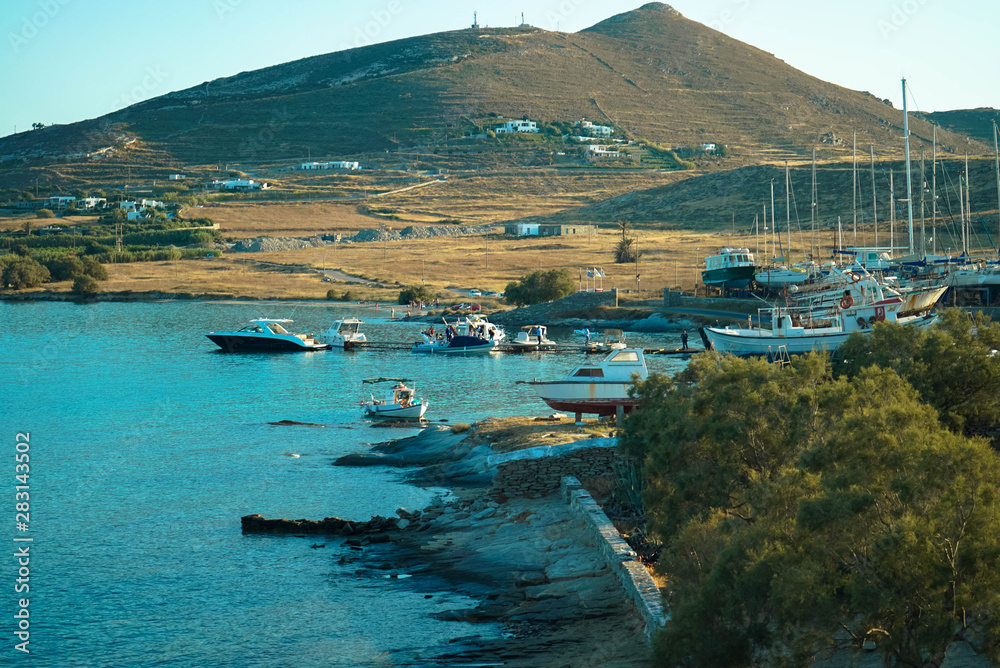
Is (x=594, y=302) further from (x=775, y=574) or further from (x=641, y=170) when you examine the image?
(x=641, y=170)

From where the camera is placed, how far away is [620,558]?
A: 58.2 feet

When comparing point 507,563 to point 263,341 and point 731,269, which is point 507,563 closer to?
point 263,341

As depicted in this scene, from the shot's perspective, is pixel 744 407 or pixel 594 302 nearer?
pixel 744 407

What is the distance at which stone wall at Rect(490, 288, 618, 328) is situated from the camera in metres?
83.6

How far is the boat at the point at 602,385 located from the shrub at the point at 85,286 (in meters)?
85.4

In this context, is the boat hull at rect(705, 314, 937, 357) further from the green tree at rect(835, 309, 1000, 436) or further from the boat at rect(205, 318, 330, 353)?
the boat at rect(205, 318, 330, 353)

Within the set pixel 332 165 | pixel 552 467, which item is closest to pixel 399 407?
pixel 552 467

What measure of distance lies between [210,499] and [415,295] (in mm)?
66477

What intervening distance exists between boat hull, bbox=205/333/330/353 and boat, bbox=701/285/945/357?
102ft

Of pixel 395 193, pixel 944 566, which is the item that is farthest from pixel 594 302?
pixel 395 193

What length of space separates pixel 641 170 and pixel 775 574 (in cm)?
19129

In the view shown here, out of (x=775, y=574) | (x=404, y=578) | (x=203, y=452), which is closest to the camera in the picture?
(x=775, y=574)

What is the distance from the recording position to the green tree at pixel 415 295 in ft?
311

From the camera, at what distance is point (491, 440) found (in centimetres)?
3122
